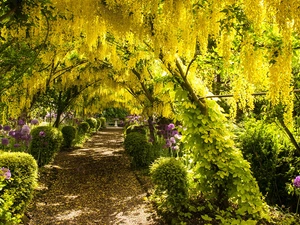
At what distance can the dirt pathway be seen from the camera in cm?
417

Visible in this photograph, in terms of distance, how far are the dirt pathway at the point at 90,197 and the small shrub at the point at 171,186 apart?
0.97 ft

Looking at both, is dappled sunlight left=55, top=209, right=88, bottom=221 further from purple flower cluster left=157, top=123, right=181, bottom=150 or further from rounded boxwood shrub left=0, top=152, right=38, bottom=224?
purple flower cluster left=157, top=123, right=181, bottom=150

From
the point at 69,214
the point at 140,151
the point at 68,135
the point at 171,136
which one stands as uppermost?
the point at 171,136

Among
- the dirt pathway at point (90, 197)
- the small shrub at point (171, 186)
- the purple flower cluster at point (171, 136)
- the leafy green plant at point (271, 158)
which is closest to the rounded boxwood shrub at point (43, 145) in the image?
the dirt pathway at point (90, 197)

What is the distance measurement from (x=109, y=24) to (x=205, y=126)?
1.90m

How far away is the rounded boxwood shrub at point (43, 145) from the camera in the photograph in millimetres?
6836

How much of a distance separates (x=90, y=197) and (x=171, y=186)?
1849mm

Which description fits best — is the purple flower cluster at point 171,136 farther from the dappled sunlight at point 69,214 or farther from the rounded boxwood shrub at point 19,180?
the rounded boxwood shrub at point 19,180

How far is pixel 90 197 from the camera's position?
17.1 feet

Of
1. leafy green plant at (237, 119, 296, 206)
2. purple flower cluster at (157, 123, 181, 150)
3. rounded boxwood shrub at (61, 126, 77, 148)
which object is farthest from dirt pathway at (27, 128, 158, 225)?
rounded boxwood shrub at (61, 126, 77, 148)

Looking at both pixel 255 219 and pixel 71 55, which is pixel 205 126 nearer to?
pixel 255 219

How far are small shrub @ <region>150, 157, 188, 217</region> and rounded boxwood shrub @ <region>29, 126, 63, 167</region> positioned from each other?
3440 mm

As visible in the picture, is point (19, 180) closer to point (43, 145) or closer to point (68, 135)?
point (43, 145)

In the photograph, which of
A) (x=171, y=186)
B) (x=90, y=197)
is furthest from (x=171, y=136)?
(x=171, y=186)
